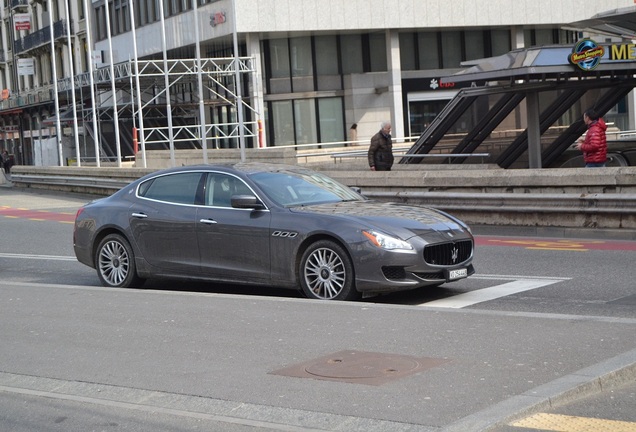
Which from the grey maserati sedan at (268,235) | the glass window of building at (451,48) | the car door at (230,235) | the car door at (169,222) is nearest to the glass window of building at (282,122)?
the glass window of building at (451,48)

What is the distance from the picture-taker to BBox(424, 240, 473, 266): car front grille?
10938mm

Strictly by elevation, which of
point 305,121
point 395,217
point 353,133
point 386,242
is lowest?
point 386,242

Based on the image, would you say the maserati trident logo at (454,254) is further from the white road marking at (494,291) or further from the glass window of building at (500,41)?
the glass window of building at (500,41)

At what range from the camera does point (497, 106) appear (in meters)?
26.7

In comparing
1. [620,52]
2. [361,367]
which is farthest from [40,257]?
A: [620,52]

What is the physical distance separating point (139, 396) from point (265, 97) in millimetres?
45202

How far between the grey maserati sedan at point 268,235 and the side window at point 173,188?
0.05ft

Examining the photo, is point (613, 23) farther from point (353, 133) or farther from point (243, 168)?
point (353, 133)

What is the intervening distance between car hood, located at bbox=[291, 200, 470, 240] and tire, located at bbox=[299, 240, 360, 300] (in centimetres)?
39

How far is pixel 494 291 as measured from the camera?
11.7 metres

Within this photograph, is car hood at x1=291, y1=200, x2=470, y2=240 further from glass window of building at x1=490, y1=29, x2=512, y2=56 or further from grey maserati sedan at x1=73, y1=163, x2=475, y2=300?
glass window of building at x1=490, y1=29, x2=512, y2=56

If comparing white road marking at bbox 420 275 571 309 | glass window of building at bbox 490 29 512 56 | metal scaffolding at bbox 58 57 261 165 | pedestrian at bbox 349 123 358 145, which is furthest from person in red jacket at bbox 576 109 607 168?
glass window of building at bbox 490 29 512 56

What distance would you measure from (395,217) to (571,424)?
5085 mm

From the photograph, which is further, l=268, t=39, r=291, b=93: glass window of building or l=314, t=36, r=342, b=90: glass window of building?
l=314, t=36, r=342, b=90: glass window of building
